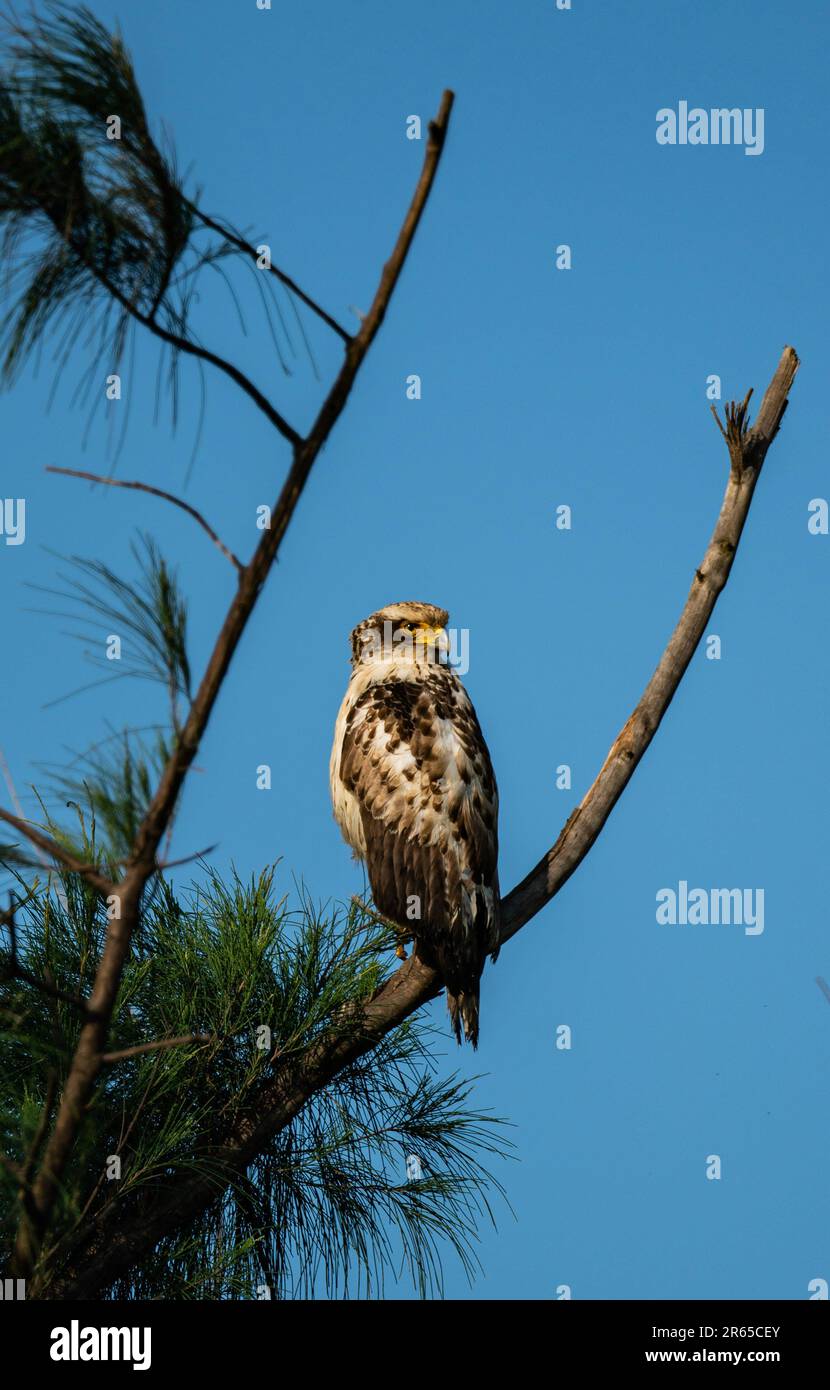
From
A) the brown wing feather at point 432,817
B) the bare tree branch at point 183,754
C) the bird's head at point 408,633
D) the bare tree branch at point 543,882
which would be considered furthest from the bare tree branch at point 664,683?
the bare tree branch at point 183,754

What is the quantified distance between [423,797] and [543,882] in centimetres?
87

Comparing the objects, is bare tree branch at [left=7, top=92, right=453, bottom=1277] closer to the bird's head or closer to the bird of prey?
the bird of prey

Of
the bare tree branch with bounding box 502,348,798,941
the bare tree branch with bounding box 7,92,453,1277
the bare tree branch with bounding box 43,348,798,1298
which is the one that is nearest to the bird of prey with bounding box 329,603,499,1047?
the bare tree branch with bounding box 43,348,798,1298

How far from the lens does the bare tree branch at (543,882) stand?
13.7 feet

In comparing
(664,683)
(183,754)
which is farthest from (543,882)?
(183,754)

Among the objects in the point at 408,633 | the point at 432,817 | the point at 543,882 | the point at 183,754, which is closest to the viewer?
the point at 183,754

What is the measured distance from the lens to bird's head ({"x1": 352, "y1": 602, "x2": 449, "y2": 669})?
6039 millimetres

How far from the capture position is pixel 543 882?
4.79m

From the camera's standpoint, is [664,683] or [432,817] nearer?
[664,683]

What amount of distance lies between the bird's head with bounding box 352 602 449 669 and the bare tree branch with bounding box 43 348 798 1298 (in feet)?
4.54

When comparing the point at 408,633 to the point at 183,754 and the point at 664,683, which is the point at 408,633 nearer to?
the point at 664,683

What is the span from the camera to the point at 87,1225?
157 inches
